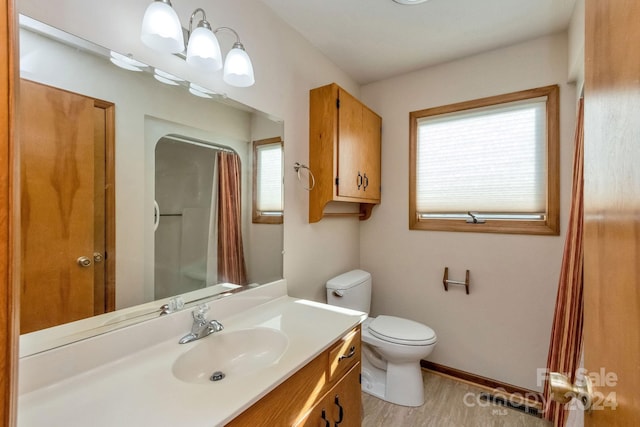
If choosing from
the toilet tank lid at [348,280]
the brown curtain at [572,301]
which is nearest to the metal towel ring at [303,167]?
the toilet tank lid at [348,280]

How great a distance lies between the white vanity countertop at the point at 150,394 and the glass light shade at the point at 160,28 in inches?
43.3

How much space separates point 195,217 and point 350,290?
4.04 feet

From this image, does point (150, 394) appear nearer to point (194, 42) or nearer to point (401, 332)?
point (194, 42)

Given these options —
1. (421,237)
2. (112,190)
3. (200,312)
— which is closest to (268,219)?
(200,312)

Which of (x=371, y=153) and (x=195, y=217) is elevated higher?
(x=371, y=153)

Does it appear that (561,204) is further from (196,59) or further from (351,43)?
(196,59)

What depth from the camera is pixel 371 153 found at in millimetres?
2213

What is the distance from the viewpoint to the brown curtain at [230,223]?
135 cm

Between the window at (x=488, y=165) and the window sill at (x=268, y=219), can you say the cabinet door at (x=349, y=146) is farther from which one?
the window at (x=488, y=165)

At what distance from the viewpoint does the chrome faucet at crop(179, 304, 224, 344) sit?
110 cm

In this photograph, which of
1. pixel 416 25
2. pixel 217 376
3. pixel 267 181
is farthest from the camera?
pixel 416 25

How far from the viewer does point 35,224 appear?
781 mm

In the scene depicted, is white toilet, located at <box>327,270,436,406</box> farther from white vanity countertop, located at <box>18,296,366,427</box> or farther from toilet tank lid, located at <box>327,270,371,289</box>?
white vanity countertop, located at <box>18,296,366,427</box>

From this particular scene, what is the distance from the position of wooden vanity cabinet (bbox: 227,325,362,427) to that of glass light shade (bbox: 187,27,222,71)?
4.05 ft
